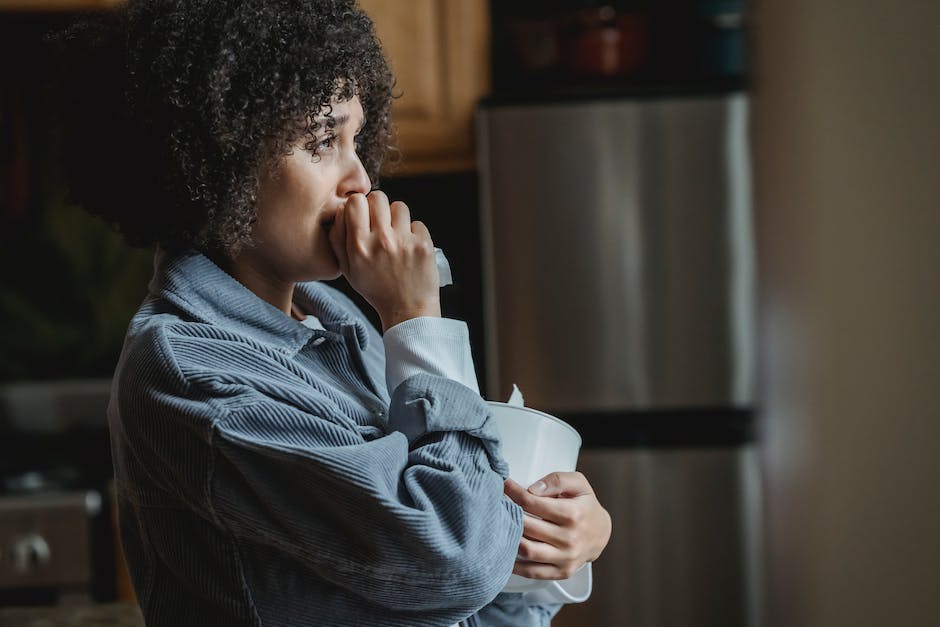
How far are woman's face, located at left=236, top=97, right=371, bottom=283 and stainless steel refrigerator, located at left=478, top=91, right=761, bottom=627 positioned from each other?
1.09 meters

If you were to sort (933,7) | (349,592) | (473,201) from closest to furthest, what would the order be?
1. (349,592)
2. (933,7)
3. (473,201)

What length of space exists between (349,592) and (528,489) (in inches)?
6.5

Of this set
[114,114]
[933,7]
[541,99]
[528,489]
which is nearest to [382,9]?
[541,99]

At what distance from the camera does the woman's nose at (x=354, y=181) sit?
83cm

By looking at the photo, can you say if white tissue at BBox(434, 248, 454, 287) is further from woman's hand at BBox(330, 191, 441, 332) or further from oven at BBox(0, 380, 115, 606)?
oven at BBox(0, 380, 115, 606)

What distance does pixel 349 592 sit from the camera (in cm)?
72

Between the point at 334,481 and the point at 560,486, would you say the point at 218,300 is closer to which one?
the point at 334,481

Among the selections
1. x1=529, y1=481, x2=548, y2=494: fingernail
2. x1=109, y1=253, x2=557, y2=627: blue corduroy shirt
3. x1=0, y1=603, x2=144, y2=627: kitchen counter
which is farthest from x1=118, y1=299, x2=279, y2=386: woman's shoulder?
x1=0, y1=603, x2=144, y2=627: kitchen counter

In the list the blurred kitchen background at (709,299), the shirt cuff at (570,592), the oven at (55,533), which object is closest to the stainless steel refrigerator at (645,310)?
the blurred kitchen background at (709,299)

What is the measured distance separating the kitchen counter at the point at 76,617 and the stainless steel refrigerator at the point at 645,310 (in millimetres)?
903

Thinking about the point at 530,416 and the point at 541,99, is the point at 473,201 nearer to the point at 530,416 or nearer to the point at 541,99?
the point at 541,99

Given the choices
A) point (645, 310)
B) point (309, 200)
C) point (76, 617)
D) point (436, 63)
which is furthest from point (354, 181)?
point (436, 63)

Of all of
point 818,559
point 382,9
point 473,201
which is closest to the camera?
point 818,559

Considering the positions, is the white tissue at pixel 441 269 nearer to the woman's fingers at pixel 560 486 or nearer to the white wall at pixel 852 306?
the woman's fingers at pixel 560 486
